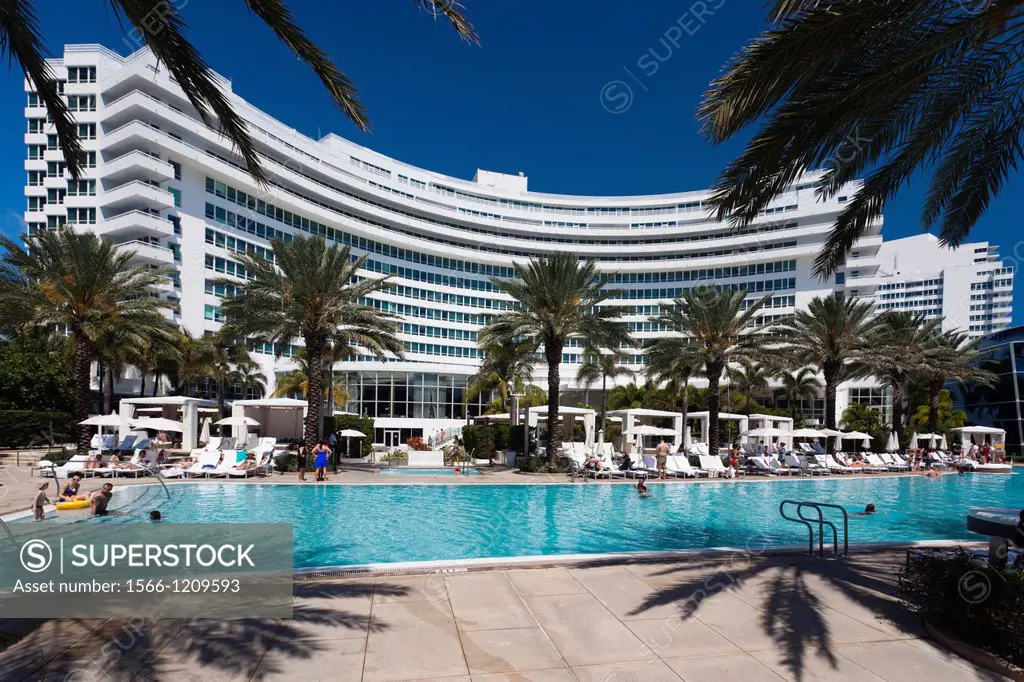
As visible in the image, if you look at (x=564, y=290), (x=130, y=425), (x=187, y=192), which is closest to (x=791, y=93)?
(x=564, y=290)

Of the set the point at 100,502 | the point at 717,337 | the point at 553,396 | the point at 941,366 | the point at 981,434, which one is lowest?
the point at 981,434

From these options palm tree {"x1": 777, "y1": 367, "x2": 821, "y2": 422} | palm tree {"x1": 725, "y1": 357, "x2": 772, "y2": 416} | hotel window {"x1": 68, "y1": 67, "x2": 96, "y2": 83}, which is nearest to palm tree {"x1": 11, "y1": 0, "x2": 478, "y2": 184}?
palm tree {"x1": 725, "y1": 357, "x2": 772, "y2": 416}

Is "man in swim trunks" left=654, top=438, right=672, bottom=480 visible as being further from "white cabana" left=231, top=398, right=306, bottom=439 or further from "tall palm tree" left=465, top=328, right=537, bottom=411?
"white cabana" left=231, top=398, right=306, bottom=439

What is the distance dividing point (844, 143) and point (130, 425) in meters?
26.2

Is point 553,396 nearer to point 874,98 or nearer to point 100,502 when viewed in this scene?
point 100,502

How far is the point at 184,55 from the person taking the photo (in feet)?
17.3

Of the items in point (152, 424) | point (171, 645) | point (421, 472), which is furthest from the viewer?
point (421, 472)

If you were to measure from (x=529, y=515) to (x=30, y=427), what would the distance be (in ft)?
87.6

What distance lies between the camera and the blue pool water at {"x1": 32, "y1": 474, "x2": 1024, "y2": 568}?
1112 centimetres

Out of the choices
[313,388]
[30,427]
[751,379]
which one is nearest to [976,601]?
[313,388]

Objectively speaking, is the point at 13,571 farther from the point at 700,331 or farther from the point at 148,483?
the point at 700,331

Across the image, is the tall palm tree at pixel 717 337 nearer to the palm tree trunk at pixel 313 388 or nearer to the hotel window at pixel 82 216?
A: the palm tree trunk at pixel 313 388

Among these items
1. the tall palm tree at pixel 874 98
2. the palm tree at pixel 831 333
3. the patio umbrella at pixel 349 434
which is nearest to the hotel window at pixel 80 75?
the patio umbrella at pixel 349 434

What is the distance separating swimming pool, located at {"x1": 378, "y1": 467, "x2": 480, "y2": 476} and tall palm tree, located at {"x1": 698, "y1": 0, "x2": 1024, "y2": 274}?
17378 millimetres
